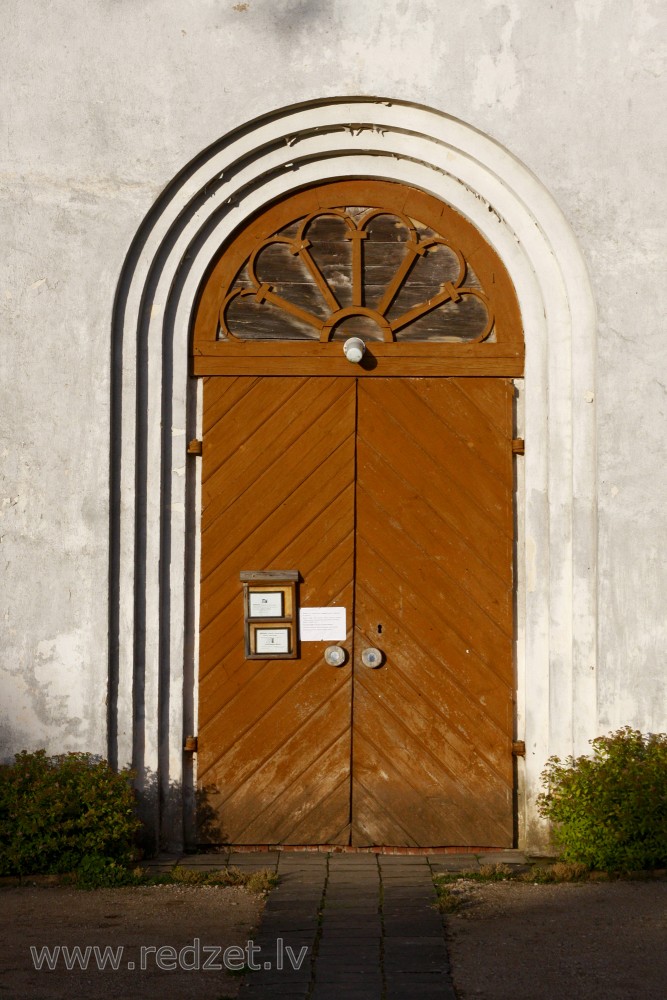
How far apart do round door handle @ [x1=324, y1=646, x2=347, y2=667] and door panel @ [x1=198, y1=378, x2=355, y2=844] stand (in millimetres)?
69

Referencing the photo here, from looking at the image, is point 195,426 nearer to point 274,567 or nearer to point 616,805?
point 274,567

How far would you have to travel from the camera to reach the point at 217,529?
23.1ft

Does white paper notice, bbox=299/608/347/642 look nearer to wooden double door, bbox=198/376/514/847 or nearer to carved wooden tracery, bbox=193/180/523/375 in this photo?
wooden double door, bbox=198/376/514/847

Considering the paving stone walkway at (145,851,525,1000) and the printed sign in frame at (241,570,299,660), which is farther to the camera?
the printed sign in frame at (241,570,299,660)

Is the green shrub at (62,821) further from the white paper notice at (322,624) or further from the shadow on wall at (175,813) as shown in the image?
the white paper notice at (322,624)

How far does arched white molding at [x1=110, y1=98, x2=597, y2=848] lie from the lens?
6.80 meters

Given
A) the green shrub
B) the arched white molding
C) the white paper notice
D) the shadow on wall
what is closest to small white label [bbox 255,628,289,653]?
the white paper notice

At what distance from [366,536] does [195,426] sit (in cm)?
125

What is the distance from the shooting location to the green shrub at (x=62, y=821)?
6.21 m

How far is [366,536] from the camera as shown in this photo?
7.00m

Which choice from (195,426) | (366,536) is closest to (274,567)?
(366,536)

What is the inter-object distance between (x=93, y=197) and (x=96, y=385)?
112cm

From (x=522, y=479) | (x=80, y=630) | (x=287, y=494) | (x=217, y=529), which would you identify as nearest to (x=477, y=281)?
(x=522, y=479)

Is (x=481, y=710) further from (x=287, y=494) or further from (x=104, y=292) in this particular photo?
(x=104, y=292)
